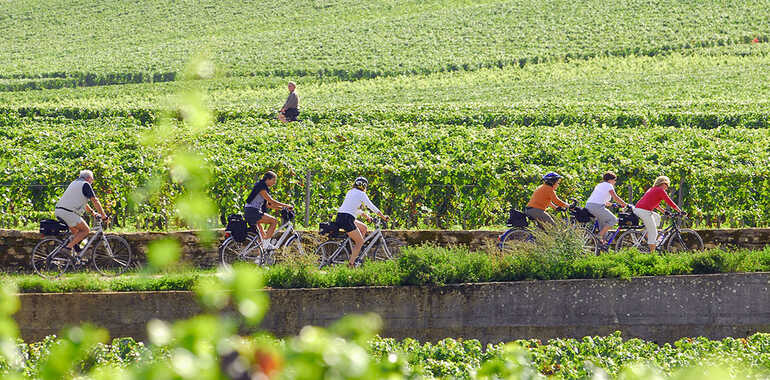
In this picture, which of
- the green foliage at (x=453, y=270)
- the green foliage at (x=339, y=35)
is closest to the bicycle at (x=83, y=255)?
the green foliage at (x=453, y=270)

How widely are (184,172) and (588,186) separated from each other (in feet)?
51.6

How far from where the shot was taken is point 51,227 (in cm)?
1355

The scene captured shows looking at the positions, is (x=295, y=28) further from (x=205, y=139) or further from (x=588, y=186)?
(x=588, y=186)

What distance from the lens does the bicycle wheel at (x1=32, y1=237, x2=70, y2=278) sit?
44.4 feet

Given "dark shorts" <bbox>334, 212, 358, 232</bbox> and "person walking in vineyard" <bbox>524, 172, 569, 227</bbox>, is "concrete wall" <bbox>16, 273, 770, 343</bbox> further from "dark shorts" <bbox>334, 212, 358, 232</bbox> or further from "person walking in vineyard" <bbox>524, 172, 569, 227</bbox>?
"person walking in vineyard" <bbox>524, 172, 569, 227</bbox>

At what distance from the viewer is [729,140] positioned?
24297 mm

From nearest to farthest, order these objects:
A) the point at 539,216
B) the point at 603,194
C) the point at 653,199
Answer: the point at 539,216, the point at 653,199, the point at 603,194

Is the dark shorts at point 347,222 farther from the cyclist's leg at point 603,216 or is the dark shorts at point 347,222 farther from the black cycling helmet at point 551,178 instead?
the cyclist's leg at point 603,216

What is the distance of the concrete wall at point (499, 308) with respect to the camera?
36.2ft

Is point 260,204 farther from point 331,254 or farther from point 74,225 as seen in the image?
point 74,225

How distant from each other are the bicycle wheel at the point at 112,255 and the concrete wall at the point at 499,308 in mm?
2820

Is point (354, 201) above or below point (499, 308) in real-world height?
above

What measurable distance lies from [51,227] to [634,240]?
900cm

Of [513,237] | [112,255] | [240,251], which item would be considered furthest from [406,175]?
[112,255]
